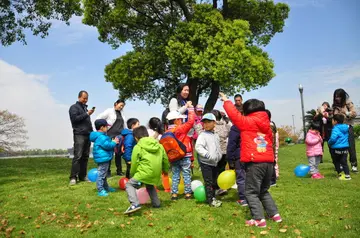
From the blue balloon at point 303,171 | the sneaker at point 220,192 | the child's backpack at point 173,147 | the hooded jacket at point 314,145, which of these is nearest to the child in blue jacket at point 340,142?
the hooded jacket at point 314,145

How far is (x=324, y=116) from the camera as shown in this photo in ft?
37.1

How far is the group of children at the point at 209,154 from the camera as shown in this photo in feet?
17.6

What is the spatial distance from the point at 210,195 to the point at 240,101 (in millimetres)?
3220

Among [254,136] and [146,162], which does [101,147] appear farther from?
[254,136]

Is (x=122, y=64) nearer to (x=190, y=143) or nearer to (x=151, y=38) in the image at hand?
(x=151, y=38)

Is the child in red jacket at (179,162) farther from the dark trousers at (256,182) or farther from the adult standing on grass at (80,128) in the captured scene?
Answer: the adult standing on grass at (80,128)

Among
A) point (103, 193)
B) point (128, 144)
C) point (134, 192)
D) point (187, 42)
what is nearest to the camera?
point (134, 192)

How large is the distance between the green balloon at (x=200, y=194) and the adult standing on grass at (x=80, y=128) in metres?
4.12

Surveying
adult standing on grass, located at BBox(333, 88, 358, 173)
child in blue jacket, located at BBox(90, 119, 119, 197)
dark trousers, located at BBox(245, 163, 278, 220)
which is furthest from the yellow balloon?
adult standing on grass, located at BBox(333, 88, 358, 173)

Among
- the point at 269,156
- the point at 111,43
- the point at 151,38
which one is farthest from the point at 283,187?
the point at 111,43

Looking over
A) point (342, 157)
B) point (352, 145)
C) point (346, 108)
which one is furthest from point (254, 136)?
point (352, 145)

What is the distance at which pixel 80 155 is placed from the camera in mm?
9641

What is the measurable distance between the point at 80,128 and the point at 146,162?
13.0 ft

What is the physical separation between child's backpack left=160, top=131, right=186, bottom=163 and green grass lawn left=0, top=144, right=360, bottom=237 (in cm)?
97
